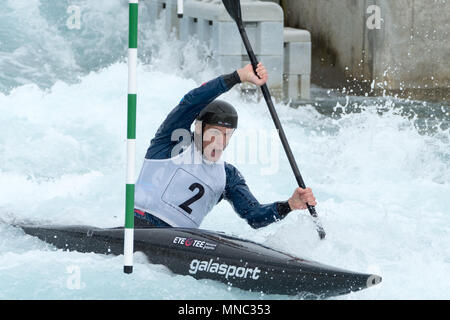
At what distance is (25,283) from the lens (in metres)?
3.76

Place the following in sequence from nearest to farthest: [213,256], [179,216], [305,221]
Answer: [213,256], [179,216], [305,221]

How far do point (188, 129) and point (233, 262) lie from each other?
661mm

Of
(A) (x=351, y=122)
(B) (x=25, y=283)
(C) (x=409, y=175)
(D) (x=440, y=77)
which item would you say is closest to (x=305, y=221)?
(B) (x=25, y=283)

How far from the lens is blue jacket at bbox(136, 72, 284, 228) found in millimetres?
3680

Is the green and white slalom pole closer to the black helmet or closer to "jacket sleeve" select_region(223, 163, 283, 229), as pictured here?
the black helmet

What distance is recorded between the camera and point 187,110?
3.77m

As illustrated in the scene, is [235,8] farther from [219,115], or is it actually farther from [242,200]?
[242,200]

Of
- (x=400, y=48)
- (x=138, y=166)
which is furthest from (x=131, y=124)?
(x=400, y=48)

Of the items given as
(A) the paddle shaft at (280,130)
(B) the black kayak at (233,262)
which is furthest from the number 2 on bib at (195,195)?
(A) the paddle shaft at (280,130)

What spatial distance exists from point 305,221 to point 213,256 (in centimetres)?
82

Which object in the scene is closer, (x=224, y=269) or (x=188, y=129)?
(x=224, y=269)

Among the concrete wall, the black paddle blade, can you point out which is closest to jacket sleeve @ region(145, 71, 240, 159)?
the black paddle blade
